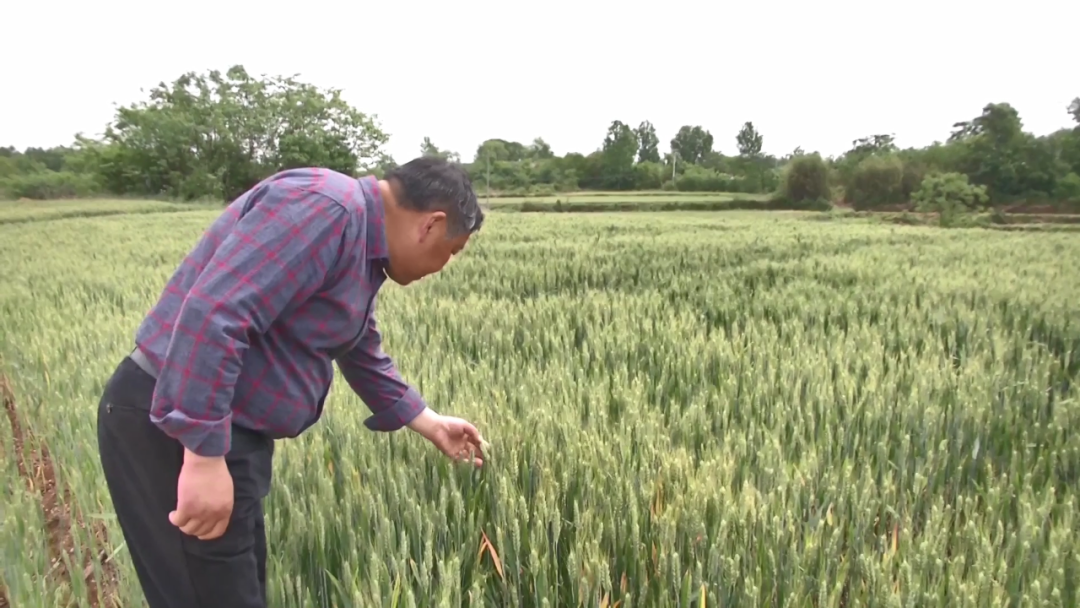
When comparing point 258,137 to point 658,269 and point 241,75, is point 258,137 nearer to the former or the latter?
point 241,75

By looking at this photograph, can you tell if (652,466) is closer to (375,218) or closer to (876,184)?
(375,218)

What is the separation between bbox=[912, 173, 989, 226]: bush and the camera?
89.7 feet

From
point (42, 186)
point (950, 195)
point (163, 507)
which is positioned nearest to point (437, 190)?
point (163, 507)

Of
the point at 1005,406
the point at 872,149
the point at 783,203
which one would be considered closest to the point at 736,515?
the point at 1005,406

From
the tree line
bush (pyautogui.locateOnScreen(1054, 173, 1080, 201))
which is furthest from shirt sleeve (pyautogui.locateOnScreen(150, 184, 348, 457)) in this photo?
bush (pyautogui.locateOnScreen(1054, 173, 1080, 201))

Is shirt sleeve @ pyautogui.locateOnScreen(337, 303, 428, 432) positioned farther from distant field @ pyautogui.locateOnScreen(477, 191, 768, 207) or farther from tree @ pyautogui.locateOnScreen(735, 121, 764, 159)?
tree @ pyautogui.locateOnScreen(735, 121, 764, 159)

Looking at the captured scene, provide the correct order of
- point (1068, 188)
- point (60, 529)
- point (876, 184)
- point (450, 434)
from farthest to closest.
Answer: point (876, 184) < point (1068, 188) < point (60, 529) < point (450, 434)

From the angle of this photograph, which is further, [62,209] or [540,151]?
[540,151]

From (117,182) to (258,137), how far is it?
7387 mm

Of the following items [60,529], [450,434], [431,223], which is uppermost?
[431,223]

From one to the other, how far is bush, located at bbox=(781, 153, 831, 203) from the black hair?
1524 inches

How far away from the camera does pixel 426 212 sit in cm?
121

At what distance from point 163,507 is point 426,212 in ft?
2.27

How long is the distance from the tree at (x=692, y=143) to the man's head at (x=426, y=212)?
247ft
